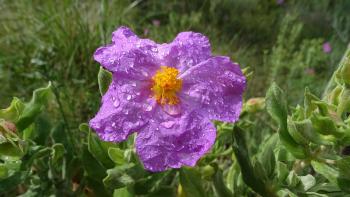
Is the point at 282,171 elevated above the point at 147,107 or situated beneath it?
situated beneath

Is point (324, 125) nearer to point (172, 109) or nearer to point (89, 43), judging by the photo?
point (172, 109)

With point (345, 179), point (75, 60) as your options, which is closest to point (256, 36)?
point (75, 60)

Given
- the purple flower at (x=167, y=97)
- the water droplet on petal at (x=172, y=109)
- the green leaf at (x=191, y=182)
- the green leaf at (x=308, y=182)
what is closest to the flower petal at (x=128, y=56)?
the purple flower at (x=167, y=97)

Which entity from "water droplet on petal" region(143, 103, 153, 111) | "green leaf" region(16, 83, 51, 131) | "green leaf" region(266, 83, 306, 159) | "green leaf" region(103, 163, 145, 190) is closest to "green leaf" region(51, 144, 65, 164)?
"green leaf" region(16, 83, 51, 131)

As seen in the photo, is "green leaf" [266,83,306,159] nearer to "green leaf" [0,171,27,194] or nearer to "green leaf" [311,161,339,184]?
"green leaf" [311,161,339,184]

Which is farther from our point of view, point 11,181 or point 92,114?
point 92,114

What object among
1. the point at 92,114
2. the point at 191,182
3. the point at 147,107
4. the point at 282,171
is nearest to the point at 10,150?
the point at 147,107

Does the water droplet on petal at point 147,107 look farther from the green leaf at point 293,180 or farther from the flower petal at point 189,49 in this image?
the green leaf at point 293,180

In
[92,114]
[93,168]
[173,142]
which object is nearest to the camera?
[173,142]
